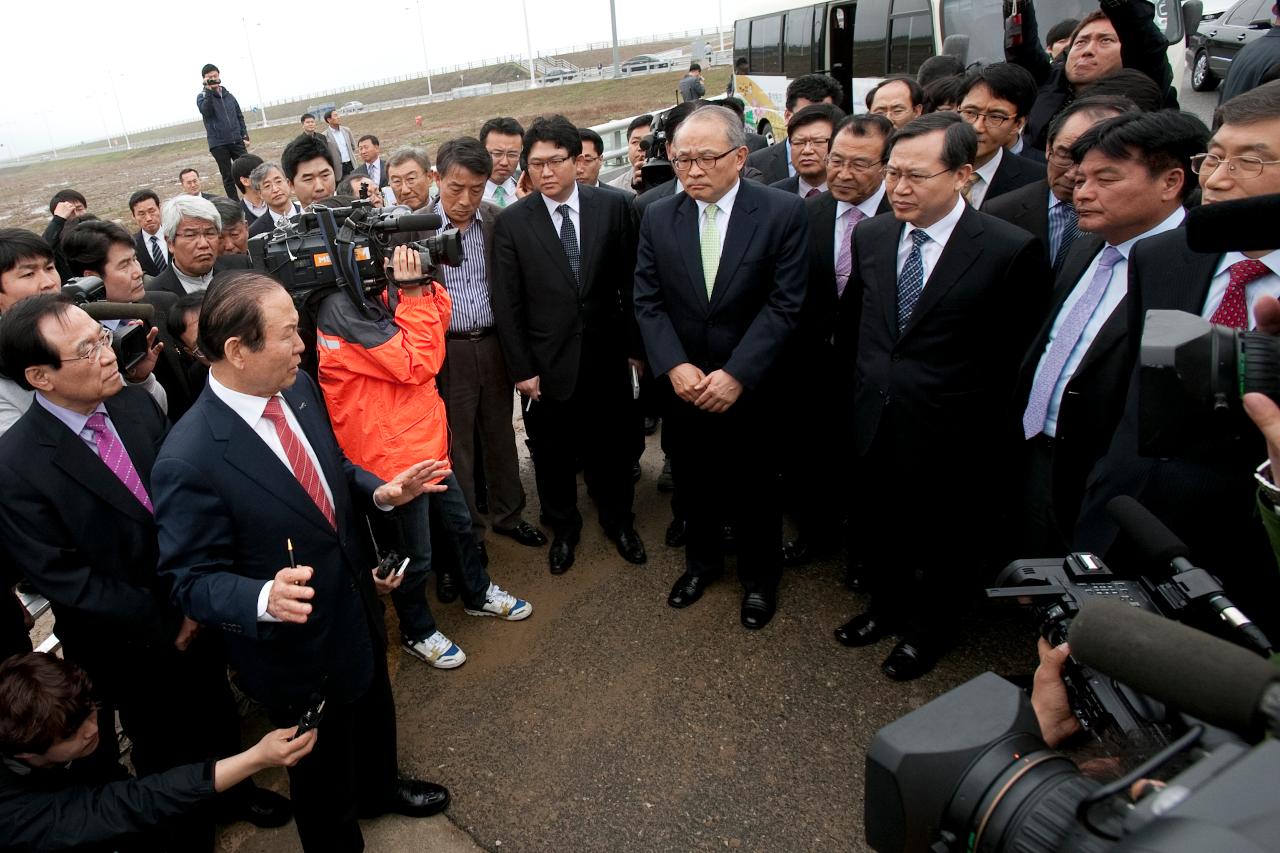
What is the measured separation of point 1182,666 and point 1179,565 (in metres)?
0.59

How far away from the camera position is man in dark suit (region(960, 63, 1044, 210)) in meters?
3.74

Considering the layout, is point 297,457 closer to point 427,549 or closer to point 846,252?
point 427,549

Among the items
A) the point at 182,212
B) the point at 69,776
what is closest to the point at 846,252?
the point at 182,212

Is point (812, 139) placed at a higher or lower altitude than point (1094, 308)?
higher

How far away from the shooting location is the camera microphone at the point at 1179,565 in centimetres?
117

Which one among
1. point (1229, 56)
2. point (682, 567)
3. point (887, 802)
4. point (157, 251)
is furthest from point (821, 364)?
point (1229, 56)

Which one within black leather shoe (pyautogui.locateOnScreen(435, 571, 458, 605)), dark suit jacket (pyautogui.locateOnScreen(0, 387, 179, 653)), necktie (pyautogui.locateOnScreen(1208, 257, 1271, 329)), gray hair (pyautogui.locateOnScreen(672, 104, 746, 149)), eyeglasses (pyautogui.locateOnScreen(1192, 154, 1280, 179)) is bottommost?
black leather shoe (pyautogui.locateOnScreen(435, 571, 458, 605))

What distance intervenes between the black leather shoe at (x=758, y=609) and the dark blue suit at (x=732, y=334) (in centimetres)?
5

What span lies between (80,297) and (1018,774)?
122 inches

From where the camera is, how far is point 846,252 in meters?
3.58

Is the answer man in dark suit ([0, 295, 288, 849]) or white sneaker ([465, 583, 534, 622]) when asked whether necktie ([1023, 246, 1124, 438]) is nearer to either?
white sneaker ([465, 583, 534, 622])

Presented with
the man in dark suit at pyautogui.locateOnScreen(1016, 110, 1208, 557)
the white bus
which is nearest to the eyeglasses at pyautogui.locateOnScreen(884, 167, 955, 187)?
the man in dark suit at pyautogui.locateOnScreen(1016, 110, 1208, 557)

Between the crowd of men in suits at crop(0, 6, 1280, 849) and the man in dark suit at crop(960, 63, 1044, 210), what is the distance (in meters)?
0.02

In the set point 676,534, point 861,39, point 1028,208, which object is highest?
point 861,39
